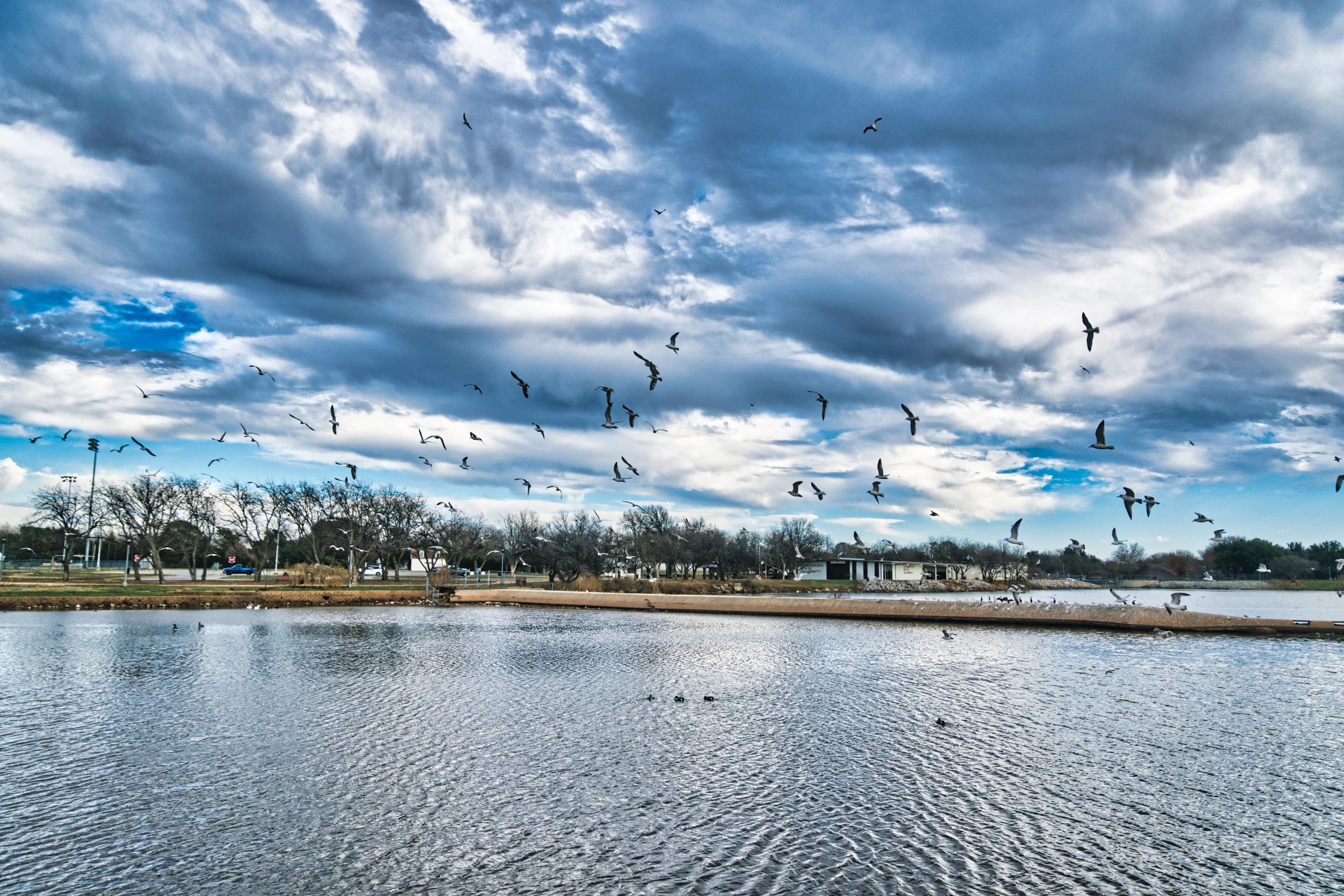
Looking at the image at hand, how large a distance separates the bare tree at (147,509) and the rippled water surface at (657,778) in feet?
225

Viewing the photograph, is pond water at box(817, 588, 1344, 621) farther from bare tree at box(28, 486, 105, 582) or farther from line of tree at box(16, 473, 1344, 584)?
bare tree at box(28, 486, 105, 582)

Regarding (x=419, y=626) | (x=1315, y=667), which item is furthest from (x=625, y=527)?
(x=1315, y=667)

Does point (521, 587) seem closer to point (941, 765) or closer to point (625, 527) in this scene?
point (625, 527)

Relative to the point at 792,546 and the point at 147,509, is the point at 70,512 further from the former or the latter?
the point at 792,546

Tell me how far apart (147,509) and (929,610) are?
84.5 meters

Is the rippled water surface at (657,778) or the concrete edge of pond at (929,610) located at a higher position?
the rippled water surface at (657,778)

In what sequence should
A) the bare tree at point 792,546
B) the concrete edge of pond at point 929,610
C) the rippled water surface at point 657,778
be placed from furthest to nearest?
1. the bare tree at point 792,546
2. the concrete edge of pond at point 929,610
3. the rippled water surface at point 657,778

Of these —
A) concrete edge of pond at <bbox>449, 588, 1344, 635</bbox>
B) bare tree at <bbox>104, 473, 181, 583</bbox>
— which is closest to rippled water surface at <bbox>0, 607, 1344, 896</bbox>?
concrete edge of pond at <bbox>449, 588, 1344, 635</bbox>

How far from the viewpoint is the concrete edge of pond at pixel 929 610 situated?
49.5m

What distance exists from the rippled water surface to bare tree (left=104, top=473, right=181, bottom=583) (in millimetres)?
68686

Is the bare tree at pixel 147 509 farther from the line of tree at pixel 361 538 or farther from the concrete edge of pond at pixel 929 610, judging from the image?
the concrete edge of pond at pixel 929 610

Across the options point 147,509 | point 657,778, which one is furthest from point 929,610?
point 147,509

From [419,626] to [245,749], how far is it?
33.8m

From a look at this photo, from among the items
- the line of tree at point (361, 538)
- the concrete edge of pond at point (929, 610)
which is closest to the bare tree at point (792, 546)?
the line of tree at point (361, 538)
